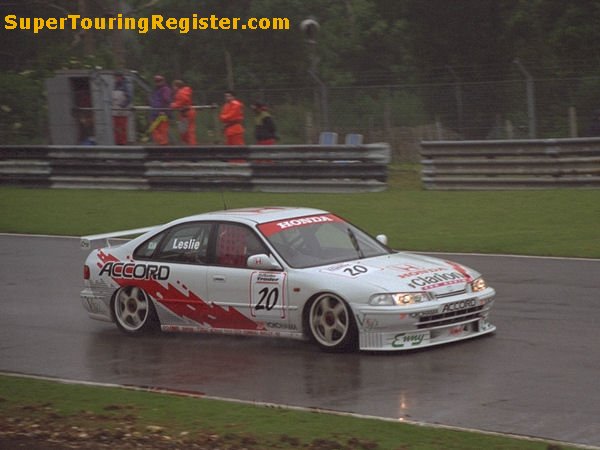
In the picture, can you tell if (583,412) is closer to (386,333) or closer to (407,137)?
(386,333)

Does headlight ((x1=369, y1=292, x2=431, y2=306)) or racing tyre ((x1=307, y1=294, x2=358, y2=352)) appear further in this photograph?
racing tyre ((x1=307, y1=294, x2=358, y2=352))

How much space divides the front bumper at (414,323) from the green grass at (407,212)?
544 cm

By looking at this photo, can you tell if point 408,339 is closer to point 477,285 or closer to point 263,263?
point 477,285

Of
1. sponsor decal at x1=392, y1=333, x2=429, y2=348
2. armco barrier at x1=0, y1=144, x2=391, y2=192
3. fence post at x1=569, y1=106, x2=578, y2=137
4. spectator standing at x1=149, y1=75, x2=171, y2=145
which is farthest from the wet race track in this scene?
spectator standing at x1=149, y1=75, x2=171, y2=145

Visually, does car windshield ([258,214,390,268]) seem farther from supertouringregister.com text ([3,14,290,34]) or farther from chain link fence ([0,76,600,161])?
supertouringregister.com text ([3,14,290,34])

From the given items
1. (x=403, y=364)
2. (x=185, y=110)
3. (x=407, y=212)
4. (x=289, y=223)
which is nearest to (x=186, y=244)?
(x=289, y=223)

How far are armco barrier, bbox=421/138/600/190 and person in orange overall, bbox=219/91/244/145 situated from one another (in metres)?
4.89

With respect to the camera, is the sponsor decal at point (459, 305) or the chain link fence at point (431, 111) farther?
the chain link fence at point (431, 111)

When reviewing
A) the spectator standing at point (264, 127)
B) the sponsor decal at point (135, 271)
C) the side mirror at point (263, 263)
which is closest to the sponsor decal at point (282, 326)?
the side mirror at point (263, 263)

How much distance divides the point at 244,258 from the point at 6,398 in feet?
9.37

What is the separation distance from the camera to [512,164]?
897 inches

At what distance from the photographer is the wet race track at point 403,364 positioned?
8078 mm

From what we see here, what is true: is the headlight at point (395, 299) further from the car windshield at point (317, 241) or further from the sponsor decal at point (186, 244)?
the sponsor decal at point (186, 244)

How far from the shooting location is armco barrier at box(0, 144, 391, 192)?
23.8m
